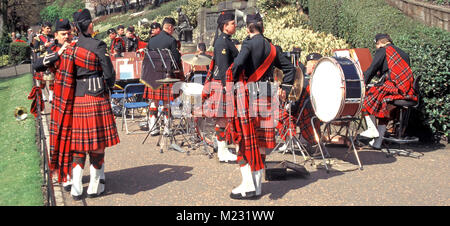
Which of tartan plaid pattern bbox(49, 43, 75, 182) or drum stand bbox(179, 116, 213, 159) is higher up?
tartan plaid pattern bbox(49, 43, 75, 182)

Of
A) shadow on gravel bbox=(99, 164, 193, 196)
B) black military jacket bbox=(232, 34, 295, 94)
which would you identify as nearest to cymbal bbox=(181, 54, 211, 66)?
shadow on gravel bbox=(99, 164, 193, 196)

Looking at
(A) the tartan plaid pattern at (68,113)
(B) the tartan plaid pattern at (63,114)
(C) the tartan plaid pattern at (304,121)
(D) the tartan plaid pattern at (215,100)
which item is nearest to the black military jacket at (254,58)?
(D) the tartan plaid pattern at (215,100)

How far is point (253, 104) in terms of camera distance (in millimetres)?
5250

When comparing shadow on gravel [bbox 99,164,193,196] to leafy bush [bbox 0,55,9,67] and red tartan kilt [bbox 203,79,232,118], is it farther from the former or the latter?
leafy bush [bbox 0,55,9,67]

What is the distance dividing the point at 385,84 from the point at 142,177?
3856 millimetres

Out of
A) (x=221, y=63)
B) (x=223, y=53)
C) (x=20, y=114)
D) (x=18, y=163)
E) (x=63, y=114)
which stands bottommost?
(x=18, y=163)

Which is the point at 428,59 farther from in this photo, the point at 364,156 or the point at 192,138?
the point at 192,138

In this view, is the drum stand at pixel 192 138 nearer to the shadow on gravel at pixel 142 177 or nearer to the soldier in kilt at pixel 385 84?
the shadow on gravel at pixel 142 177

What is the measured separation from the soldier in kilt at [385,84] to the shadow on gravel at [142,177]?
298cm

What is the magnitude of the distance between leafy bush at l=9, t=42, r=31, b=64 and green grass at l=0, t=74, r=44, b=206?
54.6 ft

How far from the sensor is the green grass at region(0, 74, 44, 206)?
5588 millimetres

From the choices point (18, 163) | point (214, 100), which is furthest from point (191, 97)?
point (18, 163)
